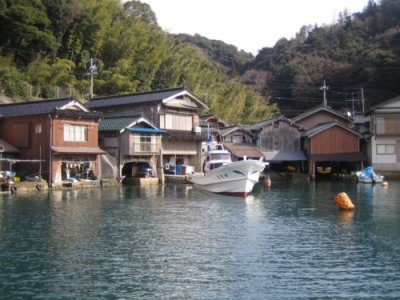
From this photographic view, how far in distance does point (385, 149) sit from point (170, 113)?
74.8 ft

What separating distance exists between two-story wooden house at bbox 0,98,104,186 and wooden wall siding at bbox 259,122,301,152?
2155cm

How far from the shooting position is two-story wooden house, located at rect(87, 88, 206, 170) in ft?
147

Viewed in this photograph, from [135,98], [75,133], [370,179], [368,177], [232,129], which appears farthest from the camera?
[232,129]

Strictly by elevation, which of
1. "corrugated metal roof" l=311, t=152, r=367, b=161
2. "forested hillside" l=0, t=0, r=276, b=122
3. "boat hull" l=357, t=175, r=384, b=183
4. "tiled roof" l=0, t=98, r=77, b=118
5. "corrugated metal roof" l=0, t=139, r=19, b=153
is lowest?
"boat hull" l=357, t=175, r=384, b=183

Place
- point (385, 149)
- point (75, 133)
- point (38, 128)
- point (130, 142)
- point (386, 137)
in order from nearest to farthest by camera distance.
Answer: point (38, 128) → point (75, 133) → point (130, 142) → point (386, 137) → point (385, 149)

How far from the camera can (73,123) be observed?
36469 millimetres

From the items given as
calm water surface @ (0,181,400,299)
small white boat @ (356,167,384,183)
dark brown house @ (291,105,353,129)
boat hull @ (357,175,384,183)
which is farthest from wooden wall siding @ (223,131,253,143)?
calm water surface @ (0,181,400,299)

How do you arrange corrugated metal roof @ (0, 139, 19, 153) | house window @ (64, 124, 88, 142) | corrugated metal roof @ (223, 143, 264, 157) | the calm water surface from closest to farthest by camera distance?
the calm water surface < corrugated metal roof @ (0, 139, 19, 153) < house window @ (64, 124, 88, 142) < corrugated metal roof @ (223, 143, 264, 157)

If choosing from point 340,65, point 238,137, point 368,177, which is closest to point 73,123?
point 238,137

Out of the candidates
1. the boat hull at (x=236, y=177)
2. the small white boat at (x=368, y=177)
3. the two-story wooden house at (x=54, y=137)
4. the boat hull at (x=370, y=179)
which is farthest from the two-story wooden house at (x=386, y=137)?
the two-story wooden house at (x=54, y=137)

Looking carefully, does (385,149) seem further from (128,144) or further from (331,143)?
(128,144)

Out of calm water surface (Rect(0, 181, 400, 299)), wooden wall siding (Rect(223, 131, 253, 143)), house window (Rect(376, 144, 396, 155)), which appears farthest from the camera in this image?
wooden wall siding (Rect(223, 131, 253, 143))

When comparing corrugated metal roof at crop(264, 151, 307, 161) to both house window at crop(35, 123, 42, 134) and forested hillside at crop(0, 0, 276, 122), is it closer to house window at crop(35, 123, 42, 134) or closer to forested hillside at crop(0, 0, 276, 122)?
forested hillside at crop(0, 0, 276, 122)

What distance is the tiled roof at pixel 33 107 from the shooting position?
35.6m
